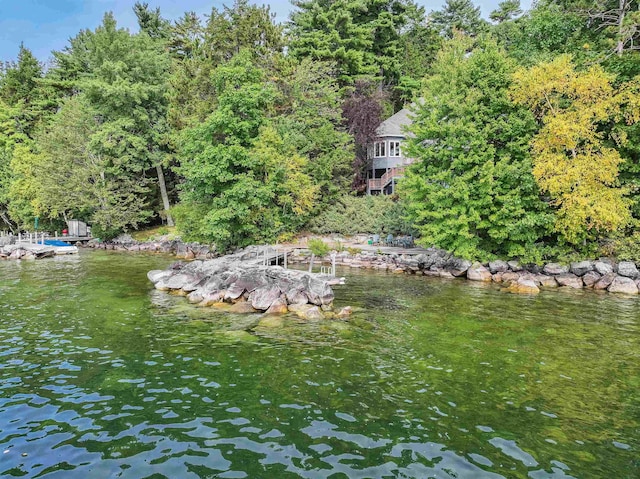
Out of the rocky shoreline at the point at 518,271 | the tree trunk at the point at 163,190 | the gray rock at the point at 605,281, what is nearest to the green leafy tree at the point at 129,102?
the tree trunk at the point at 163,190

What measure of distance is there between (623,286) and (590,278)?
1438mm

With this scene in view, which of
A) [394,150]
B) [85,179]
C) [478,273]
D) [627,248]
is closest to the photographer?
[627,248]

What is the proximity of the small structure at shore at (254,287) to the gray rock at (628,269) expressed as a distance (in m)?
14.1

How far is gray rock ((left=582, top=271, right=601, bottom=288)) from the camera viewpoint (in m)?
21.8

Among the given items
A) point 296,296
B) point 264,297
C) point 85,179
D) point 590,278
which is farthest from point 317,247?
point 85,179

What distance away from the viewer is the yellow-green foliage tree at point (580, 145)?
69.6 ft

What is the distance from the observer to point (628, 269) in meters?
21.4

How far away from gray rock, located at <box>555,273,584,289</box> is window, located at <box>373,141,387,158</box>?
2382 cm

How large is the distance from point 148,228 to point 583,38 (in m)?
40.8

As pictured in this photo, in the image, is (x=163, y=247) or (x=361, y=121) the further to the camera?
(x=361, y=121)

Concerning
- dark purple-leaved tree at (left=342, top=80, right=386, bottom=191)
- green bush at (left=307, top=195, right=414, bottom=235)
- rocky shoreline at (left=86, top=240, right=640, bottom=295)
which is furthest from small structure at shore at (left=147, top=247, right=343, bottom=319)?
dark purple-leaved tree at (left=342, top=80, right=386, bottom=191)

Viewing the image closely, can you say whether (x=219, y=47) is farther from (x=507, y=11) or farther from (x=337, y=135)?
(x=507, y=11)

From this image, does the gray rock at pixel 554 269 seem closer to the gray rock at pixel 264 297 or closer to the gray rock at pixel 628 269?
the gray rock at pixel 628 269

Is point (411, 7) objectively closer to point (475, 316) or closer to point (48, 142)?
point (48, 142)
